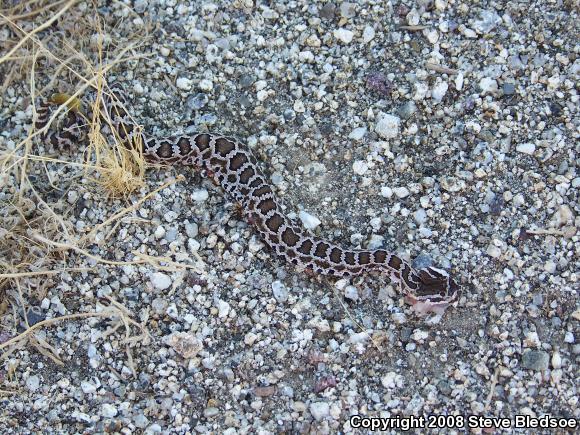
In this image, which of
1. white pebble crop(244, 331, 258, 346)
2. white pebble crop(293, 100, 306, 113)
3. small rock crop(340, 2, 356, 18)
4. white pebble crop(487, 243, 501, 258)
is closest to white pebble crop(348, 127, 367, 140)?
white pebble crop(293, 100, 306, 113)

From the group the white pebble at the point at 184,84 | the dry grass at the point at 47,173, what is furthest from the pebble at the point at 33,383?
the white pebble at the point at 184,84

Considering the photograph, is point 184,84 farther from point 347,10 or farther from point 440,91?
point 440,91

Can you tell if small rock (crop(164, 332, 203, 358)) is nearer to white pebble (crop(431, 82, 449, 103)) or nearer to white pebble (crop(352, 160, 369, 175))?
white pebble (crop(352, 160, 369, 175))

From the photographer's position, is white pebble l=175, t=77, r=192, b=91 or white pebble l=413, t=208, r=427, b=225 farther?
white pebble l=175, t=77, r=192, b=91

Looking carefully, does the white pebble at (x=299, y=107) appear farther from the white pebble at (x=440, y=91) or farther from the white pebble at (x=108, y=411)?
the white pebble at (x=108, y=411)

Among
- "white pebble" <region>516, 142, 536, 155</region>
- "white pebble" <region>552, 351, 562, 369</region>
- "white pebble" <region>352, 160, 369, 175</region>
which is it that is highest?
"white pebble" <region>516, 142, 536, 155</region>

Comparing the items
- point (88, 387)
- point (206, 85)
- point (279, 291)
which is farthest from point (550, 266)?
point (88, 387)

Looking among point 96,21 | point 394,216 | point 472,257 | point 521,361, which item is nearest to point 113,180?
point 96,21
